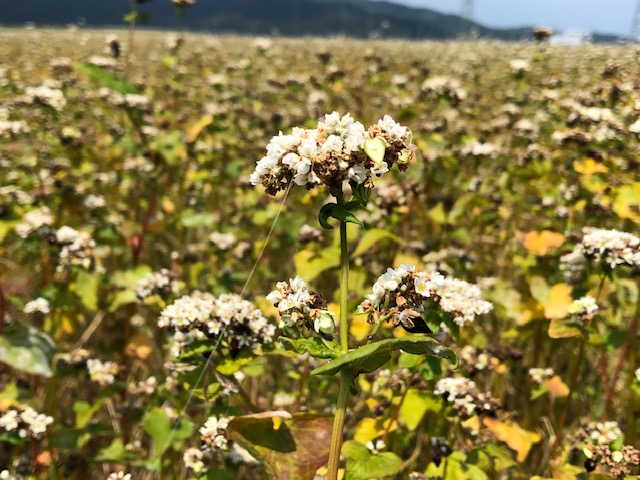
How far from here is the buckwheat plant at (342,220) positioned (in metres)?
1.39

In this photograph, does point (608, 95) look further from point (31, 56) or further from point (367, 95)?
point (31, 56)

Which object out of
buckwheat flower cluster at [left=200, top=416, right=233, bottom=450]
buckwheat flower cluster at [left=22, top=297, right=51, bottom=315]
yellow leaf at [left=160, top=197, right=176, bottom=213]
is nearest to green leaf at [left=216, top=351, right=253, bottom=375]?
buckwheat flower cluster at [left=200, top=416, right=233, bottom=450]

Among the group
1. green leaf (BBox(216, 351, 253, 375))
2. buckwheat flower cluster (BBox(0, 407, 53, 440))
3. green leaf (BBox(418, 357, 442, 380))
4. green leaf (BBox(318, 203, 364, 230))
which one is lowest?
buckwheat flower cluster (BBox(0, 407, 53, 440))

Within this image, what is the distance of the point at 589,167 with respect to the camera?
381 cm

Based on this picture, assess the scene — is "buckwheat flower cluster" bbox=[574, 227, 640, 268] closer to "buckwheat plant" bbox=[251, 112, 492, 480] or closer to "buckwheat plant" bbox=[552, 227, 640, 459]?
"buckwheat plant" bbox=[552, 227, 640, 459]

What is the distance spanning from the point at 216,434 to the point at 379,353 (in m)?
1.11

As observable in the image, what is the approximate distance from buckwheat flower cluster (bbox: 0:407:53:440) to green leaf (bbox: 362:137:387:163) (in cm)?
208

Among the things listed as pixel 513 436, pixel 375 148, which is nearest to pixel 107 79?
pixel 375 148

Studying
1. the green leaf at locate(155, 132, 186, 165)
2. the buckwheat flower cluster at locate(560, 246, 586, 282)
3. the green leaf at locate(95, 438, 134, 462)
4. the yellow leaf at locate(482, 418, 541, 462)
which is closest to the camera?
the yellow leaf at locate(482, 418, 541, 462)

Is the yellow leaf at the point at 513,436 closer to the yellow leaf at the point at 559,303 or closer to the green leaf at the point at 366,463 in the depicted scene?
the yellow leaf at the point at 559,303

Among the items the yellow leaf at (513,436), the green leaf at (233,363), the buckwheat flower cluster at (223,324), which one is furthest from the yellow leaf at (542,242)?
the green leaf at (233,363)

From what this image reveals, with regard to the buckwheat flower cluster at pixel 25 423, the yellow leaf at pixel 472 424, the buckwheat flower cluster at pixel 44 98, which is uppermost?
the buckwheat flower cluster at pixel 44 98

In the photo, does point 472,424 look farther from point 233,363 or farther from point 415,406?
point 233,363

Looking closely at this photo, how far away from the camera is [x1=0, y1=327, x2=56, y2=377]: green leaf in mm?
2682
